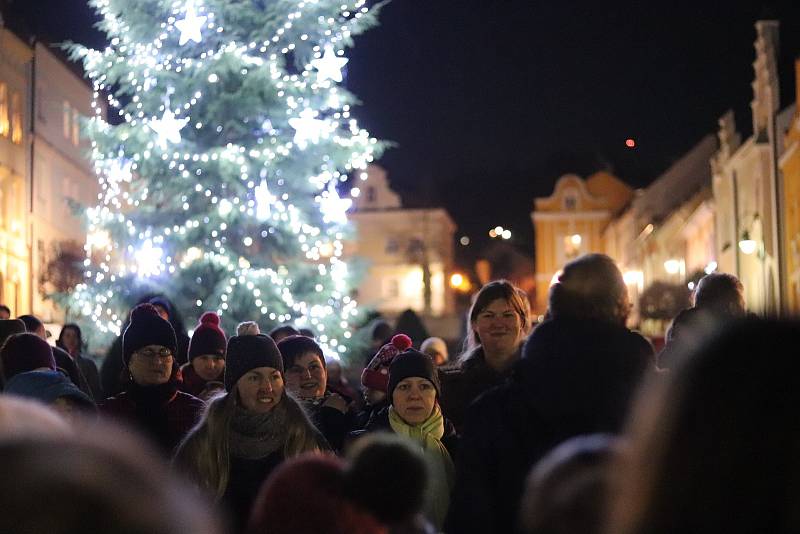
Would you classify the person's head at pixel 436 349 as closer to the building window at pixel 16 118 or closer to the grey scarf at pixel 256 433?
the grey scarf at pixel 256 433

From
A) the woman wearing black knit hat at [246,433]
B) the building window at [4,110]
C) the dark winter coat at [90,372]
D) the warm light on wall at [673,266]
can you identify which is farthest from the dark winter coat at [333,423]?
the warm light on wall at [673,266]

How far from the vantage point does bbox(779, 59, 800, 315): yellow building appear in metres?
36.7

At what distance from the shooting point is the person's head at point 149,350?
24.0ft

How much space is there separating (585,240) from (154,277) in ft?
235

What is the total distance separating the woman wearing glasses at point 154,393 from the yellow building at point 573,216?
8230cm

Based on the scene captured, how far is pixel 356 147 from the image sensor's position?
20.8m

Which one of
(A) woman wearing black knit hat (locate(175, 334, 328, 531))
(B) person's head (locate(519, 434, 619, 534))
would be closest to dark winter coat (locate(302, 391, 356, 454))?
(A) woman wearing black knit hat (locate(175, 334, 328, 531))

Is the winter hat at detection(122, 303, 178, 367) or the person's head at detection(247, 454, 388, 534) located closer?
the person's head at detection(247, 454, 388, 534)

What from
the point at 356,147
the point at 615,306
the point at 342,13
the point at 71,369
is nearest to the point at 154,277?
the point at 356,147

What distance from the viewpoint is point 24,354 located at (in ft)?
23.8

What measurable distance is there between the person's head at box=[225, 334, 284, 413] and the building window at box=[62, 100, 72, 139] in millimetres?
42462

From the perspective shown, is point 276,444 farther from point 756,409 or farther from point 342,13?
point 342,13

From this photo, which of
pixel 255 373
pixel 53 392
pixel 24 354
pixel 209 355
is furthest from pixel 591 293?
pixel 209 355

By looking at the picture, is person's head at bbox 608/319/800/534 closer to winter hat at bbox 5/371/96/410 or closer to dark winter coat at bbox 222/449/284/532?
dark winter coat at bbox 222/449/284/532
